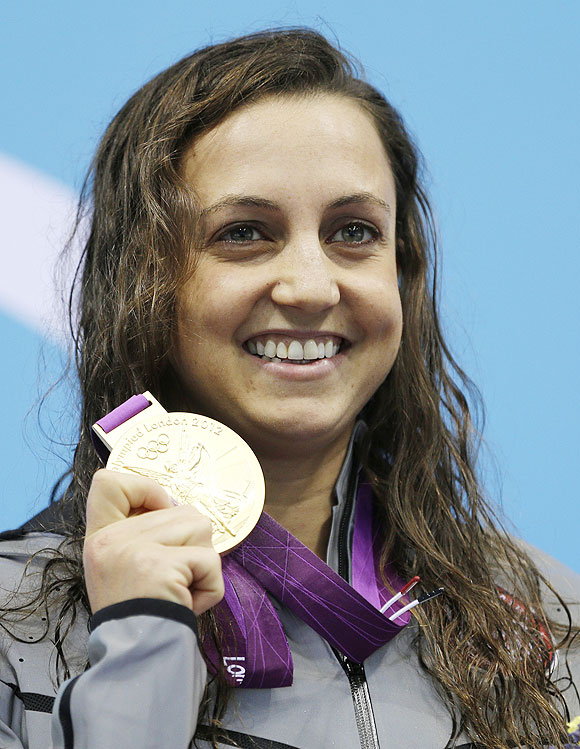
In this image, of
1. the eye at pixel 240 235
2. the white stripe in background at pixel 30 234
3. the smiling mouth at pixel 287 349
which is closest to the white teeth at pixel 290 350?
the smiling mouth at pixel 287 349

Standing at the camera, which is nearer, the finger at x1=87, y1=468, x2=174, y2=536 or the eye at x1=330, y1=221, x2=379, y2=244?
the finger at x1=87, y1=468, x2=174, y2=536

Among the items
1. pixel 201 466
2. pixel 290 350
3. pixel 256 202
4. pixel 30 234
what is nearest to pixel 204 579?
pixel 201 466

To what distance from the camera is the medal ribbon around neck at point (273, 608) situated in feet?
4.05

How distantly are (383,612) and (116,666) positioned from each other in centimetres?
Answer: 45

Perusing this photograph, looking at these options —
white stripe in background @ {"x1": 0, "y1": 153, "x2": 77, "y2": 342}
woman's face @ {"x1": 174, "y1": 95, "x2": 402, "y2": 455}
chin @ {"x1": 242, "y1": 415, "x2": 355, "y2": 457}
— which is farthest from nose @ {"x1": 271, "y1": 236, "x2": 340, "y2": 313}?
white stripe in background @ {"x1": 0, "y1": 153, "x2": 77, "y2": 342}

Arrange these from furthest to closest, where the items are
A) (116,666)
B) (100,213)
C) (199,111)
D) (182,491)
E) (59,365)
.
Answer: (59,365) < (100,213) < (199,111) < (182,491) < (116,666)

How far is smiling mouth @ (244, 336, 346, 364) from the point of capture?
4.44ft

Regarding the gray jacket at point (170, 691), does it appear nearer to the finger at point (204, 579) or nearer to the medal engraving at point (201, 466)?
the finger at point (204, 579)

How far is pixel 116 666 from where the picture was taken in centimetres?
101

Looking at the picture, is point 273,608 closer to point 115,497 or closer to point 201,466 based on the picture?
point 201,466

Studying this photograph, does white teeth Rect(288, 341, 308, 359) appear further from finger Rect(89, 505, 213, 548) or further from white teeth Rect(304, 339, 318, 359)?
finger Rect(89, 505, 213, 548)

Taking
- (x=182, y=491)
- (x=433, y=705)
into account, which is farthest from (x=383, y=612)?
(x=182, y=491)

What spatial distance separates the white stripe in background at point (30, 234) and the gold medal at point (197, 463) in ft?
1.97

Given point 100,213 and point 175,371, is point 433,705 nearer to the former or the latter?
point 175,371
